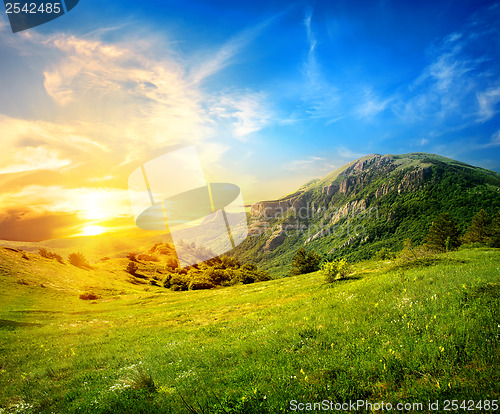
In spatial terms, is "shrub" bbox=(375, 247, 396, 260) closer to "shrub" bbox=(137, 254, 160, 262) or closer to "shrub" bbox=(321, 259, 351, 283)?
"shrub" bbox=(321, 259, 351, 283)

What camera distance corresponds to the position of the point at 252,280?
213 feet

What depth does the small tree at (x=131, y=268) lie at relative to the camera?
79.7 m

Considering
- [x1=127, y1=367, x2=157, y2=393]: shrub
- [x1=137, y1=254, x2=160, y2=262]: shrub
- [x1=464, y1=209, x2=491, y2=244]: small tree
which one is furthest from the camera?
[x1=137, y1=254, x2=160, y2=262]: shrub

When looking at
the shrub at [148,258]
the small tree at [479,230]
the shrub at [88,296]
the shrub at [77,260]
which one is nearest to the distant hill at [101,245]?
the shrub at [148,258]

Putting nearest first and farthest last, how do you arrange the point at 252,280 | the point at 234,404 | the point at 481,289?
1. the point at 234,404
2. the point at 481,289
3. the point at 252,280

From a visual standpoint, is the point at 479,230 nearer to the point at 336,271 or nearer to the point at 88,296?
the point at 336,271

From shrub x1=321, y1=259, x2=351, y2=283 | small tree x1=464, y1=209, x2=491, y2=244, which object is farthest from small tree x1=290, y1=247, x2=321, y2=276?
shrub x1=321, y1=259, x2=351, y2=283

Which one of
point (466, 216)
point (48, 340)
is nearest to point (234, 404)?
point (48, 340)

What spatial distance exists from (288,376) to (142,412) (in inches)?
149

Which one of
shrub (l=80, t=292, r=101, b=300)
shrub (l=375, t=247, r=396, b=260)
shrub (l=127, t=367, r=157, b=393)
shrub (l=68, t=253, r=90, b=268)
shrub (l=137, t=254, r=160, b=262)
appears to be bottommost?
shrub (l=375, t=247, r=396, b=260)

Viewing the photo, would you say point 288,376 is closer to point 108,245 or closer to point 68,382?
point 68,382

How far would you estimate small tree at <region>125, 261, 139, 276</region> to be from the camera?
79.7 meters

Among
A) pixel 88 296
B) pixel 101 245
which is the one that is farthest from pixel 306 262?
pixel 101 245

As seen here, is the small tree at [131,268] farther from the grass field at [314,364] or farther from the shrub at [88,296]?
the grass field at [314,364]
